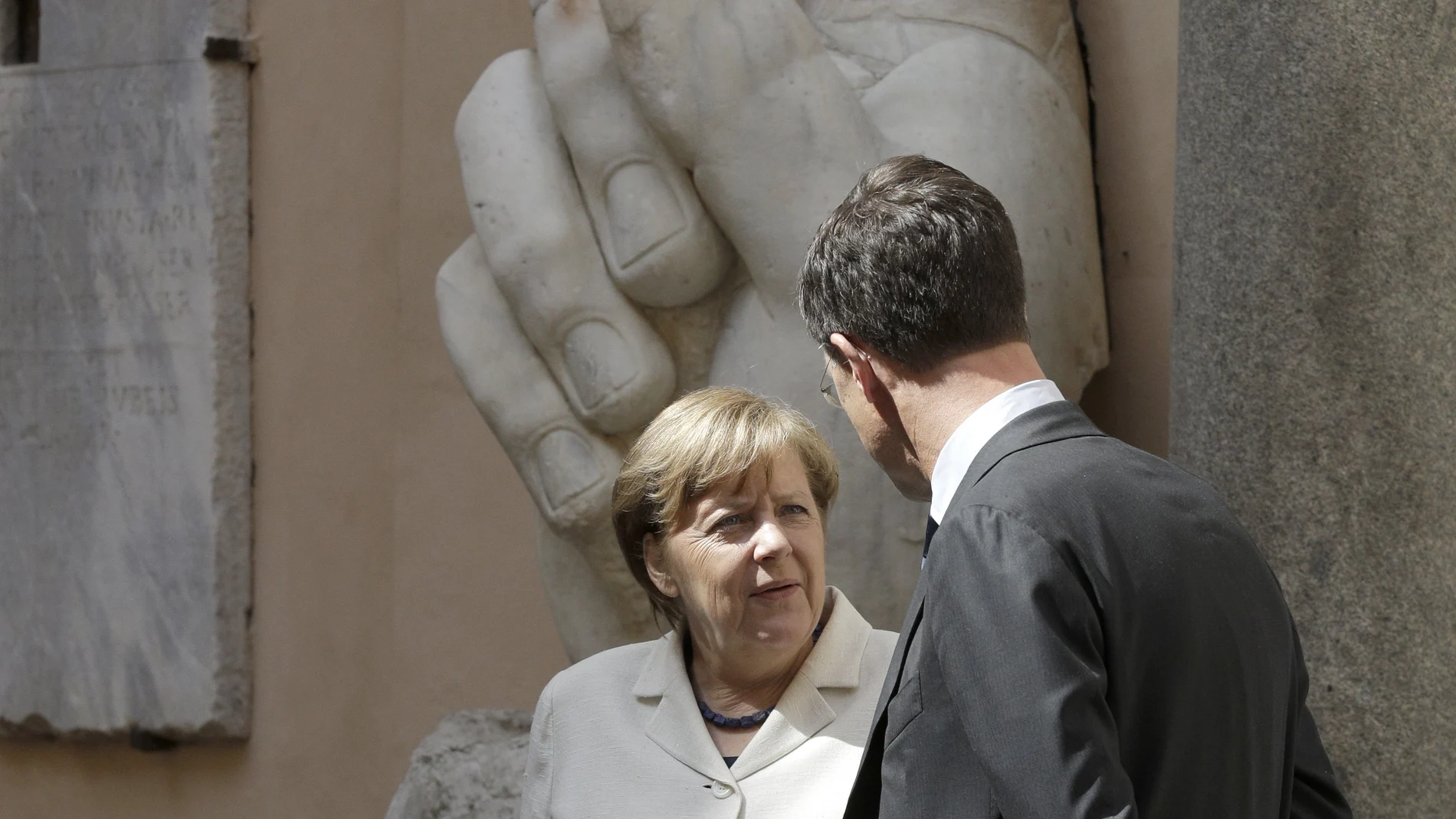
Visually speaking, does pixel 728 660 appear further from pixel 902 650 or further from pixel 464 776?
pixel 464 776

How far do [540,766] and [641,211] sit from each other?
2.79ft

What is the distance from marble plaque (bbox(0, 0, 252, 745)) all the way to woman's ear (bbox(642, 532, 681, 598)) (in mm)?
2116

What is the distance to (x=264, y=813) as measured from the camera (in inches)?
153

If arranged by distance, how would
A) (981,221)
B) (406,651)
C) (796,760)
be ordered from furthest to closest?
(406,651)
(796,760)
(981,221)

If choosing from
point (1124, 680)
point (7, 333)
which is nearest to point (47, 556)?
point (7, 333)

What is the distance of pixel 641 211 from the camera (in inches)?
96.2

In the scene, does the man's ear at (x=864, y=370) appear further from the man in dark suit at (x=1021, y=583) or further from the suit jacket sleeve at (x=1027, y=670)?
the suit jacket sleeve at (x=1027, y=670)

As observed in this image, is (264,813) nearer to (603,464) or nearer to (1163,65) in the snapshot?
(603,464)

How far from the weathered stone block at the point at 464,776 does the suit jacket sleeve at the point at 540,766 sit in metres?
0.67

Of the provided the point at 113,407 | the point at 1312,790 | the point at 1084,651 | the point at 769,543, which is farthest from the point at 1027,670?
the point at 113,407

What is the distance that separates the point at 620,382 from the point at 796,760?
2.69ft

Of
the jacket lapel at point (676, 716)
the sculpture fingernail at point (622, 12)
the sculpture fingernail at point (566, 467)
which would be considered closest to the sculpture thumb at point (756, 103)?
the sculpture fingernail at point (622, 12)

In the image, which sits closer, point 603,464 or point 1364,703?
point 1364,703

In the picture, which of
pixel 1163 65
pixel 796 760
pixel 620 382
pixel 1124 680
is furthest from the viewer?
pixel 1163 65
